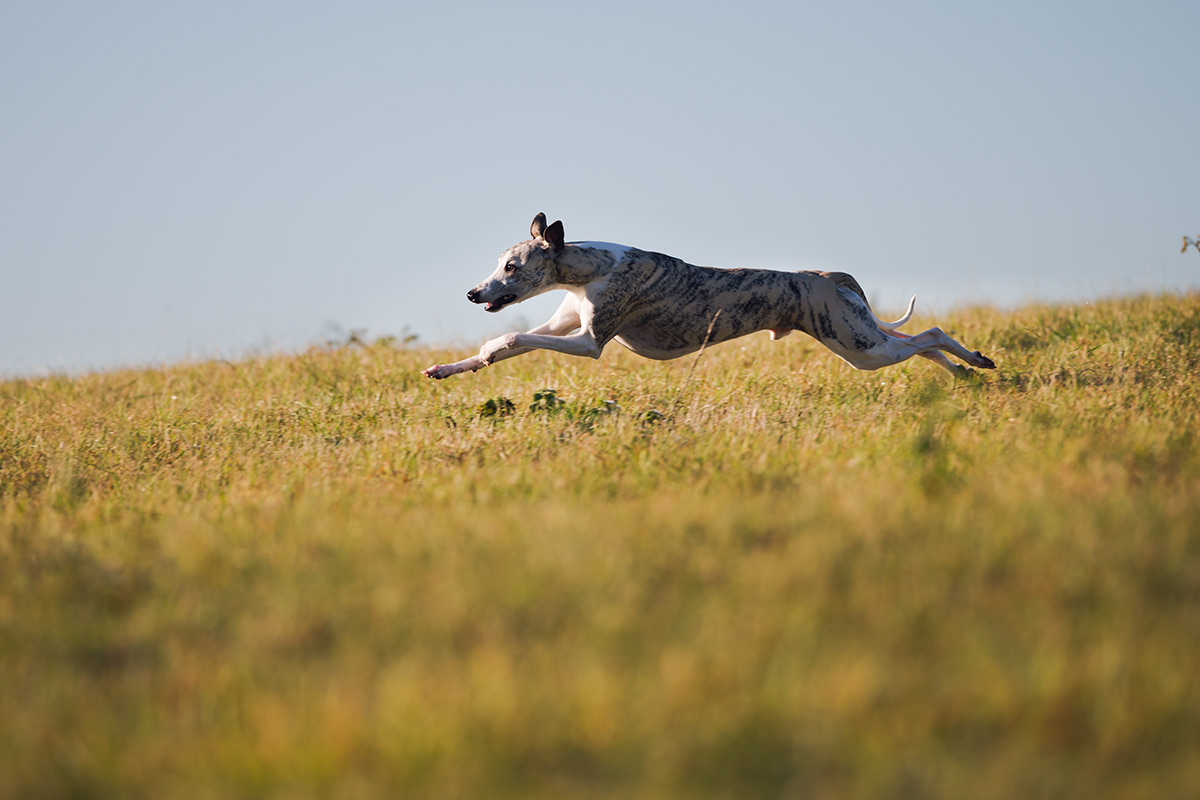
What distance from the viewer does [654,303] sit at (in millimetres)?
7363

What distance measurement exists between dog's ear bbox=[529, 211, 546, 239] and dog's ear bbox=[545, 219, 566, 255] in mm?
157

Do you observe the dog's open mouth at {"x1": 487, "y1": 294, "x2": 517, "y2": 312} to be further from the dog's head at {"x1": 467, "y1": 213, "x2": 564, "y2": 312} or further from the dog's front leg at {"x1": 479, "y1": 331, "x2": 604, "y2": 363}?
the dog's front leg at {"x1": 479, "y1": 331, "x2": 604, "y2": 363}

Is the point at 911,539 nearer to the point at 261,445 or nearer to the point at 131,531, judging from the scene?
the point at 131,531

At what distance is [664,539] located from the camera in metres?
3.87

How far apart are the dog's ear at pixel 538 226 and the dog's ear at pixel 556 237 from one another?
0.16 metres

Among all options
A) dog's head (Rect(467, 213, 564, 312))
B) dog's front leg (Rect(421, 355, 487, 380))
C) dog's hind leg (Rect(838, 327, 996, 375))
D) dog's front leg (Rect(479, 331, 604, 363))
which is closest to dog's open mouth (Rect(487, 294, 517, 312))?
dog's head (Rect(467, 213, 564, 312))

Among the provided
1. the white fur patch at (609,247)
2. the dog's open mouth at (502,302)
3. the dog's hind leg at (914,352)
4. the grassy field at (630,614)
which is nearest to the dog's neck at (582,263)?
the white fur patch at (609,247)

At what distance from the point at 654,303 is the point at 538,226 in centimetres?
105

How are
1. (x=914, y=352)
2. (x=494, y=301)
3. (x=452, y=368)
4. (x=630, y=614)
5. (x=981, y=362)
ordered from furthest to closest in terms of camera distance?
(x=981, y=362)
(x=914, y=352)
(x=494, y=301)
(x=452, y=368)
(x=630, y=614)

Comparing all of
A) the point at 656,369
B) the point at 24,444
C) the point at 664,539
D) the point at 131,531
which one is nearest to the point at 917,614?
the point at 664,539

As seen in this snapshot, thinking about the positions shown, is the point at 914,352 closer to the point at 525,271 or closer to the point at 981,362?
the point at 981,362

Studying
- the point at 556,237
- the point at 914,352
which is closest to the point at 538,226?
the point at 556,237

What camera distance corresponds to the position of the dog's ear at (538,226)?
7281mm

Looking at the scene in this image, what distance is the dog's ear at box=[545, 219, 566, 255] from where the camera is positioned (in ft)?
23.2
